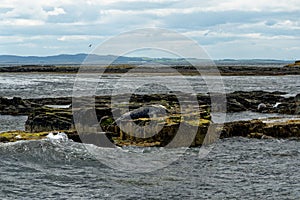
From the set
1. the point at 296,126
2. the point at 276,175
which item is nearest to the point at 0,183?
the point at 276,175

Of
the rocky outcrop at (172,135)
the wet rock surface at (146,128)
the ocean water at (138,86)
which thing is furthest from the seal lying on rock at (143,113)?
the ocean water at (138,86)

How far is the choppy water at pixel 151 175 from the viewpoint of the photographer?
15.5m

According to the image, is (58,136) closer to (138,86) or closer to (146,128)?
(146,128)

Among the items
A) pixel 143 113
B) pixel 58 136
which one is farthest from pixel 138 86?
pixel 58 136

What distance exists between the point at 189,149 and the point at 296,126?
23.5ft

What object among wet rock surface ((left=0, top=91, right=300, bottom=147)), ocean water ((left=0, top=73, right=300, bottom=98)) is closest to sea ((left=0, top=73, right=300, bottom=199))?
wet rock surface ((left=0, top=91, right=300, bottom=147))

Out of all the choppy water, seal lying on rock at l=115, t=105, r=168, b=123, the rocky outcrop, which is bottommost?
the choppy water

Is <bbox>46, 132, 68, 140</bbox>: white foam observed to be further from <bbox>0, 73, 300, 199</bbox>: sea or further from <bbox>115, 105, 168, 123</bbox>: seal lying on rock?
<bbox>115, 105, 168, 123</bbox>: seal lying on rock

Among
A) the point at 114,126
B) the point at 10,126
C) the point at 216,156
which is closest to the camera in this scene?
the point at 216,156

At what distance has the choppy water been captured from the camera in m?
15.5

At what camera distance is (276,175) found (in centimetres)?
1784

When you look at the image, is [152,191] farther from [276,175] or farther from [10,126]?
[10,126]

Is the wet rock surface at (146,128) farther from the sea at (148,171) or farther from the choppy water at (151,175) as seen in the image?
the choppy water at (151,175)

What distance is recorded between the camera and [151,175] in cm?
1786
